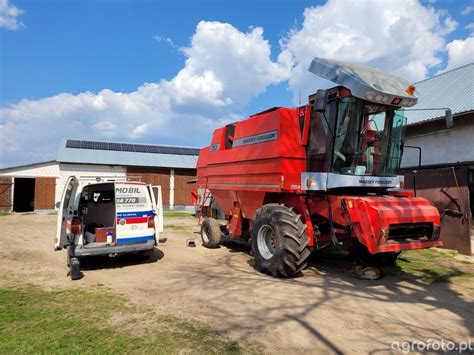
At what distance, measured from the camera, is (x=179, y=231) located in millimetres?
14250

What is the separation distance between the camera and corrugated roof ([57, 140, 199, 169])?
24.1 metres

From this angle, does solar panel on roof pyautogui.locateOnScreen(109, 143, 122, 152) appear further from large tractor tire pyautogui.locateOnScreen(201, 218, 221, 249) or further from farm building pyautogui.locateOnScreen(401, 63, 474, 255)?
farm building pyautogui.locateOnScreen(401, 63, 474, 255)

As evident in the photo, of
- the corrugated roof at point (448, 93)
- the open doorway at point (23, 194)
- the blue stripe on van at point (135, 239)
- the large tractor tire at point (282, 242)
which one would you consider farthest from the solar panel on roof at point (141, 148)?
the large tractor tire at point (282, 242)

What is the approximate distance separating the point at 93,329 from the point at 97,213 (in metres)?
5.21

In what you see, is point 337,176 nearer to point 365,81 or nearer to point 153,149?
point 365,81

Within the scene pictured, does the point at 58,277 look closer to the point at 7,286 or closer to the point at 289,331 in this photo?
the point at 7,286

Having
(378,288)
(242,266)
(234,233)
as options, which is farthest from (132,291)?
(378,288)

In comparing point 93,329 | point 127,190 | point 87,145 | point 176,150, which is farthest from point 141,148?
point 93,329

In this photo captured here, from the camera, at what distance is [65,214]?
7523 mm

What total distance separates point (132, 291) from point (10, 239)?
26.2 ft

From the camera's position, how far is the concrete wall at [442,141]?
37.8 feet

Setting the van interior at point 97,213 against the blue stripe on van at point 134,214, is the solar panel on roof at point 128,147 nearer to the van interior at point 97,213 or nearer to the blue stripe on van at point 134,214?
the van interior at point 97,213

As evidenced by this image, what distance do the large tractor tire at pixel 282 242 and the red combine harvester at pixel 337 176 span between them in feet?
0.06

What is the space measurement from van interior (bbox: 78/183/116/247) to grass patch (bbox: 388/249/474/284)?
6179mm
